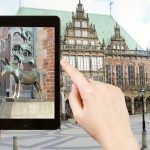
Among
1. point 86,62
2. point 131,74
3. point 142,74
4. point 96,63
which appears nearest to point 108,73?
point 96,63

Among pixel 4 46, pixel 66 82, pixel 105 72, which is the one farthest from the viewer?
pixel 105 72

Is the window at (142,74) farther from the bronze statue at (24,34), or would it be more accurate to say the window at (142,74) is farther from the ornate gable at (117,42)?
the bronze statue at (24,34)

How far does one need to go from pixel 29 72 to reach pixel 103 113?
0.59 meters

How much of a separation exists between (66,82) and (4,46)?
4016 centimetres

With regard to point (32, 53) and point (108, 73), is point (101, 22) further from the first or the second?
point (32, 53)

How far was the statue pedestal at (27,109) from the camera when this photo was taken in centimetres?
149

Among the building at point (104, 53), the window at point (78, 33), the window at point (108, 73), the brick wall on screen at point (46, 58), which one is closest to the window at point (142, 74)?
the building at point (104, 53)

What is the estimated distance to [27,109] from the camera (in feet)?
5.18

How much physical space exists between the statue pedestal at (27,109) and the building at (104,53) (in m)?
38.8

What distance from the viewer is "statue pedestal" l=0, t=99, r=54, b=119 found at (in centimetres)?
149

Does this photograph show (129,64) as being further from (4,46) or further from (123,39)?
(4,46)

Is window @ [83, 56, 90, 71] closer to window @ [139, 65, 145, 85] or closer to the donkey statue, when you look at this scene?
window @ [139, 65, 145, 85]

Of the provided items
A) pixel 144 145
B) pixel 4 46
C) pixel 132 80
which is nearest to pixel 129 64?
pixel 132 80

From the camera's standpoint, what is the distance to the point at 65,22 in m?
46.9
